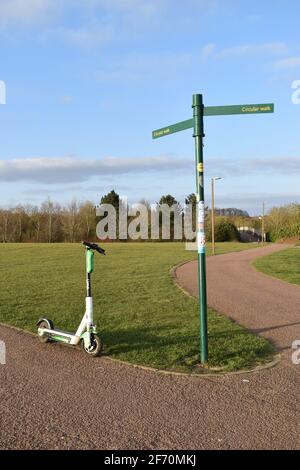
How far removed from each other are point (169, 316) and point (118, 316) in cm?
95

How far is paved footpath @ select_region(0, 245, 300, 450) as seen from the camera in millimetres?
3535

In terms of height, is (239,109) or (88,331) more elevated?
(239,109)

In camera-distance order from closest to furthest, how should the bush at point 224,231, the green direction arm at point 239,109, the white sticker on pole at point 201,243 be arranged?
the green direction arm at point 239,109, the white sticker on pole at point 201,243, the bush at point 224,231

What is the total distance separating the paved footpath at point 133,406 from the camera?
3535mm

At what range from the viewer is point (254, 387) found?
15.4 feet

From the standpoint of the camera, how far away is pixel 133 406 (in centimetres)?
417

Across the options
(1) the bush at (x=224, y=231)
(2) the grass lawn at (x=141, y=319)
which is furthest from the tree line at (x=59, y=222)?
(2) the grass lawn at (x=141, y=319)

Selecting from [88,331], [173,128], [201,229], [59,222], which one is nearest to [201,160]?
[173,128]

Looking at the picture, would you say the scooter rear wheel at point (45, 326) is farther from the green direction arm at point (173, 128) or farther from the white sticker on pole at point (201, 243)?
the green direction arm at point (173, 128)

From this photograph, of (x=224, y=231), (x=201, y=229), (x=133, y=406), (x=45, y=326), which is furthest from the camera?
(x=224, y=231)

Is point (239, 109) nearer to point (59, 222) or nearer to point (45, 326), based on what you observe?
point (45, 326)
